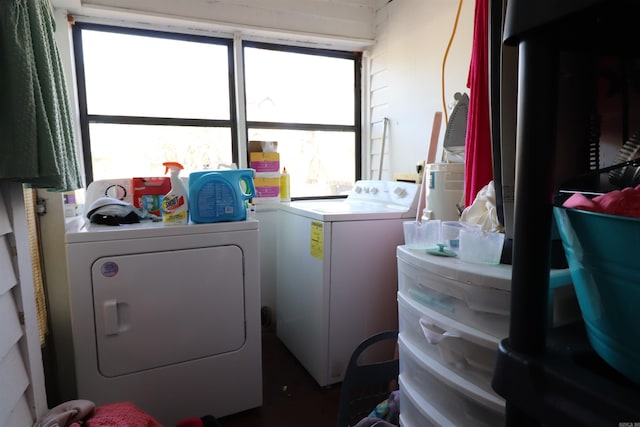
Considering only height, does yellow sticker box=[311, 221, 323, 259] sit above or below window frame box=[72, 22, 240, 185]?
below

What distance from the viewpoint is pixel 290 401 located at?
190cm

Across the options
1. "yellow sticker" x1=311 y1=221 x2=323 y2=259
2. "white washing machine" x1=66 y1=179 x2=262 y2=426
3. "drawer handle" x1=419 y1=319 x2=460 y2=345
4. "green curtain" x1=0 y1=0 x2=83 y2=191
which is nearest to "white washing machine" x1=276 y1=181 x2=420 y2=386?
"yellow sticker" x1=311 y1=221 x2=323 y2=259

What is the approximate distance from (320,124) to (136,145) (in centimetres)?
146

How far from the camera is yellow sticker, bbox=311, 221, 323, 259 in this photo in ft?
6.11

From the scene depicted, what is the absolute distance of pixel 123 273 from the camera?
4.91 ft

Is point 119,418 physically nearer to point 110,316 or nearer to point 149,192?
point 110,316

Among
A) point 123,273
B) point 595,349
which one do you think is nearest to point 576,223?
point 595,349

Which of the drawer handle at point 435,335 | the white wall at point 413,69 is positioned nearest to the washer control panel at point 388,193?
the white wall at point 413,69

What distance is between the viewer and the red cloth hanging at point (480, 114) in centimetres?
113

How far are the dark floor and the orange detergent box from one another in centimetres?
121

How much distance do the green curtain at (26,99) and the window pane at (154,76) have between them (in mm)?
1520

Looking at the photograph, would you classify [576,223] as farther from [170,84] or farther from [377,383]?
[170,84]

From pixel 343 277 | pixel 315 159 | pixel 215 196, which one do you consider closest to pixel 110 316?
pixel 215 196

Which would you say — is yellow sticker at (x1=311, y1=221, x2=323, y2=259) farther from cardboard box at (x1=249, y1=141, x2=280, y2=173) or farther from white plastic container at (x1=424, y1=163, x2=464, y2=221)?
cardboard box at (x1=249, y1=141, x2=280, y2=173)
